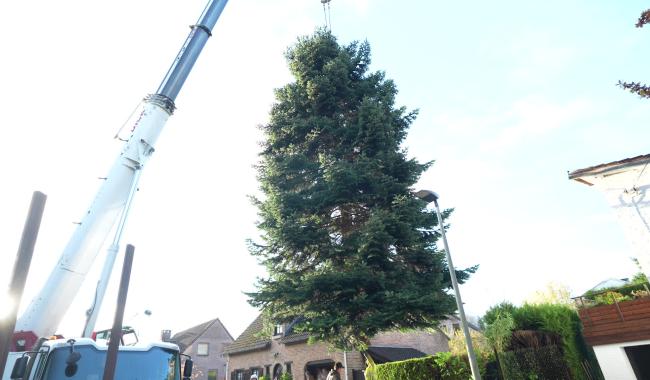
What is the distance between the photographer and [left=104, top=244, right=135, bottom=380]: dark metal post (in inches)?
143

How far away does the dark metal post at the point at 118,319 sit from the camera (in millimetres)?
3635

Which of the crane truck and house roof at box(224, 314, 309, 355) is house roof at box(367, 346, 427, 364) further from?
the crane truck

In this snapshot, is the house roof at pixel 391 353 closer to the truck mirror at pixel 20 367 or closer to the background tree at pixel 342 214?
the background tree at pixel 342 214

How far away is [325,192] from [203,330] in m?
36.7

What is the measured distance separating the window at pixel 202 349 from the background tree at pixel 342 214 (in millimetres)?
33810

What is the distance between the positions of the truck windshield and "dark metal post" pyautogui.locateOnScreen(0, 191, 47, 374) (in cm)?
333

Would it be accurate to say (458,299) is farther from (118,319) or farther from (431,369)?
(118,319)

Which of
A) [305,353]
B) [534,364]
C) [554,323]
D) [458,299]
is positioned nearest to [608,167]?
[554,323]

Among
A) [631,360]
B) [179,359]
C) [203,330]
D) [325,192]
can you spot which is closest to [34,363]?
[179,359]

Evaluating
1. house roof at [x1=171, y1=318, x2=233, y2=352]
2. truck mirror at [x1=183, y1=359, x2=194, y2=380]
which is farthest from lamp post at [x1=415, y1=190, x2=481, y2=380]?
house roof at [x1=171, y1=318, x2=233, y2=352]

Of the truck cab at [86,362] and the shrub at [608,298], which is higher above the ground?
the shrub at [608,298]

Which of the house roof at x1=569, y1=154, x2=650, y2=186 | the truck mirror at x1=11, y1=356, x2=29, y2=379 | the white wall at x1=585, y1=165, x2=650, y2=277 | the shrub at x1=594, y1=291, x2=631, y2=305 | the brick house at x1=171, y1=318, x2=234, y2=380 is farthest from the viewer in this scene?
the brick house at x1=171, y1=318, x2=234, y2=380

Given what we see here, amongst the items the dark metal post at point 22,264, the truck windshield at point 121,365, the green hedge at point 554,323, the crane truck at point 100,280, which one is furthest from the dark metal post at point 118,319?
the green hedge at point 554,323

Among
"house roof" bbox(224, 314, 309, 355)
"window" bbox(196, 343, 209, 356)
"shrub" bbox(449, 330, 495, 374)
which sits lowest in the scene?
"shrub" bbox(449, 330, 495, 374)
